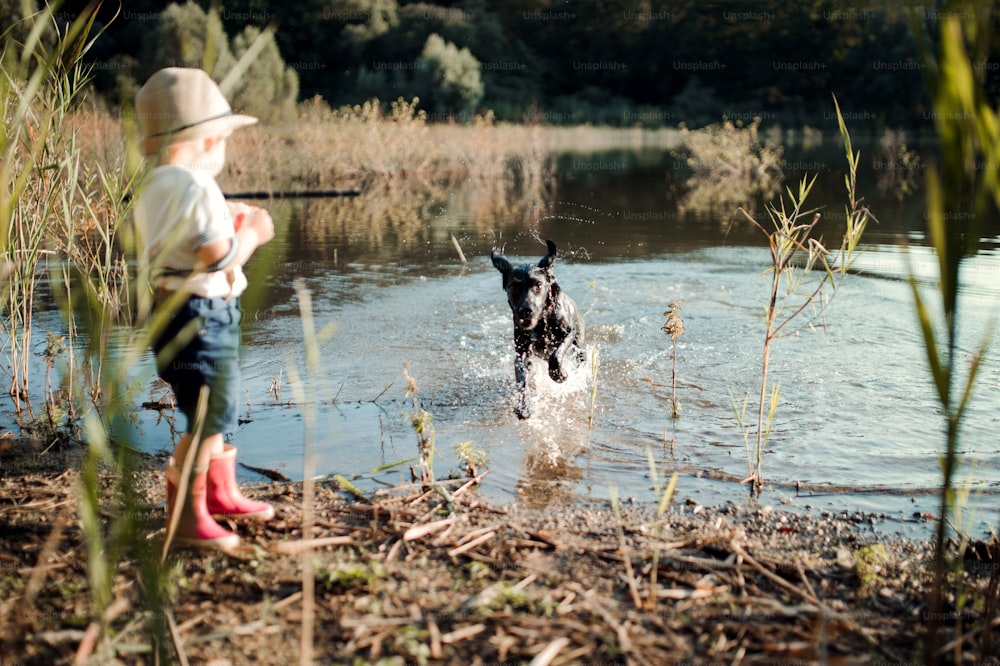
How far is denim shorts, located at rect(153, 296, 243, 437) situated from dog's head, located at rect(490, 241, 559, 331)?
2.77 m

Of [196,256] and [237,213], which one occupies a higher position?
[237,213]

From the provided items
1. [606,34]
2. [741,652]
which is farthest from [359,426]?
[606,34]

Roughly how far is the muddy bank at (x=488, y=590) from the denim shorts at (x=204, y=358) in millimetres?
524

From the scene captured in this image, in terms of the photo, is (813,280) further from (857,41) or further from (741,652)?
(857,41)

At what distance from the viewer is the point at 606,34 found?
8194 cm

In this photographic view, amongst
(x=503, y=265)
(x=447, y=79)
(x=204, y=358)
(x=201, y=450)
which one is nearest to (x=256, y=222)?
(x=204, y=358)

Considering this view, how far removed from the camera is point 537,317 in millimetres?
6043

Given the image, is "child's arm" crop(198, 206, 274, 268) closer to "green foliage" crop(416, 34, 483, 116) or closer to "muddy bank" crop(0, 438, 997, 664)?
"muddy bank" crop(0, 438, 997, 664)

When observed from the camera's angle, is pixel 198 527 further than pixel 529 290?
No

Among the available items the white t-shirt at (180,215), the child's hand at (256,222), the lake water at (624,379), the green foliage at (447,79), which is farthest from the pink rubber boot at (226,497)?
the green foliage at (447,79)

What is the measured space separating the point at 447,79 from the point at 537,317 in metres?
42.4

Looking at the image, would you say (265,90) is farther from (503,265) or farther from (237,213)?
(237,213)

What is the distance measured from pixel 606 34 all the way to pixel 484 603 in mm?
85043

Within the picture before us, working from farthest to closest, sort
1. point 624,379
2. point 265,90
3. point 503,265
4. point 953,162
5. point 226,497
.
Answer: point 265,90 → point 624,379 → point 503,265 → point 226,497 → point 953,162
